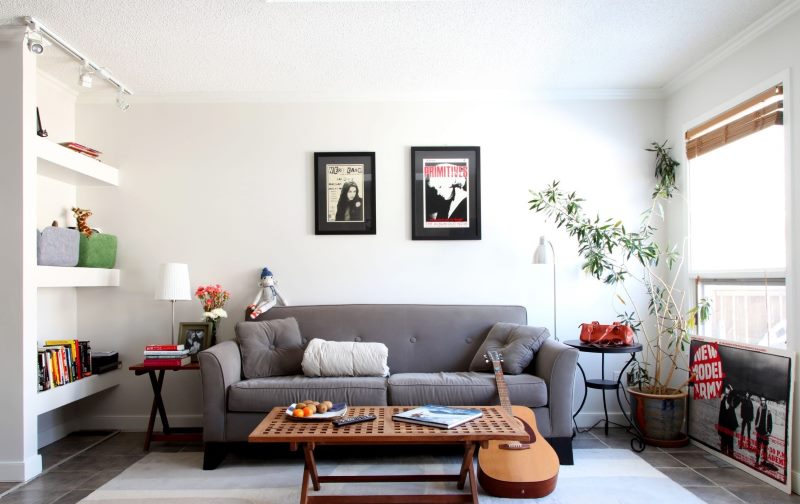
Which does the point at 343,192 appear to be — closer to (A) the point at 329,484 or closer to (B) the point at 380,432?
(A) the point at 329,484

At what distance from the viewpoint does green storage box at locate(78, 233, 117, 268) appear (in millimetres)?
3750

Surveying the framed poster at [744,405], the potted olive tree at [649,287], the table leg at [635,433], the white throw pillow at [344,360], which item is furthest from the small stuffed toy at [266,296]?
the framed poster at [744,405]

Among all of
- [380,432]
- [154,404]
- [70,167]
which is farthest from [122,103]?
[380,432]

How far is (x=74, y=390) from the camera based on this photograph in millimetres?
3531

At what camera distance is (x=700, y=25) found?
10.1 feet

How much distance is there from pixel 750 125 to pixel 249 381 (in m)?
3.39

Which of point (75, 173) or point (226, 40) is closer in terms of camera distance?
point (226, 40)

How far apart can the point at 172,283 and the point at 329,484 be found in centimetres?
184

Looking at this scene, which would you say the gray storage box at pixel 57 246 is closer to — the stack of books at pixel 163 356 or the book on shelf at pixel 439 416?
the stack of books at pixel 163 356

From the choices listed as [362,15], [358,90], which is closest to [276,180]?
[358,90]

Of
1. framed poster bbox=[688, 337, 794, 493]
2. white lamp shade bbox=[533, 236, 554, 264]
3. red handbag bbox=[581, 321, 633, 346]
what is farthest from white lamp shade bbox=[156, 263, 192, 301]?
framed poster bbox=[688, 337, 794, 493]

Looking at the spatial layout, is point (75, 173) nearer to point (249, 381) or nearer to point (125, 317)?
point (125, 317)

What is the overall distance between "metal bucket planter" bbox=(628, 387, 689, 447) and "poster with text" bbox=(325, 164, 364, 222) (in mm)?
2424

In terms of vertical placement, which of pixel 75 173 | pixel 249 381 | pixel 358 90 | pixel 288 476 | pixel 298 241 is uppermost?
pixel 358 90
